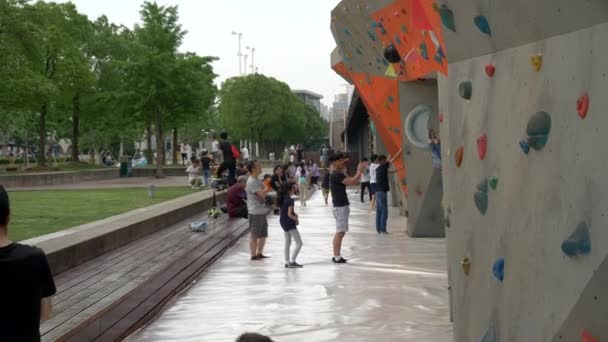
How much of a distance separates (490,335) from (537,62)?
1.84 meters

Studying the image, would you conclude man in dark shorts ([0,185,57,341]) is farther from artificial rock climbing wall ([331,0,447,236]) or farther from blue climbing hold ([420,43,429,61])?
blue climbing hold ([420,43,429,61])

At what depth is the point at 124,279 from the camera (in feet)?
38.5

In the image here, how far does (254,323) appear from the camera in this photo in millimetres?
8875

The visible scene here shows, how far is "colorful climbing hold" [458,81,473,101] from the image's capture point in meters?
6.52

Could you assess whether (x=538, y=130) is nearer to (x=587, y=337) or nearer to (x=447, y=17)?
(x=587, y=337)

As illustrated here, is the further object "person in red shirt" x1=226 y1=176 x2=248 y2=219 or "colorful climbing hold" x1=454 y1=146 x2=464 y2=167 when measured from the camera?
"person in red shirt" x1=226 y1=176 x2=248 y2=219

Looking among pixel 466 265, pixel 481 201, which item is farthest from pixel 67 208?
pixel 481 201

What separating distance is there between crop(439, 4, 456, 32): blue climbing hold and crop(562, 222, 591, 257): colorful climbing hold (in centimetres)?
237

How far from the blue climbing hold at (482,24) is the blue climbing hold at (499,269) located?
4.77 ft

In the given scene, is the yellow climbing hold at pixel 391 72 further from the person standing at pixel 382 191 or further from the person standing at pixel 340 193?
the person standing at pixel 340 193

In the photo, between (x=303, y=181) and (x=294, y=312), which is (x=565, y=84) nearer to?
(x=294, y=312)

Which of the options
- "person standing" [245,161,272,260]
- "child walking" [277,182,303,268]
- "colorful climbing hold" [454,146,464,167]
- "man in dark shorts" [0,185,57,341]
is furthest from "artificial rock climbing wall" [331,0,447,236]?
"man in dark shorts" [0,185,57,341]

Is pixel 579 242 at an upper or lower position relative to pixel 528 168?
lower

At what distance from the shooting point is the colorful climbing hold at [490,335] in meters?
5.83
